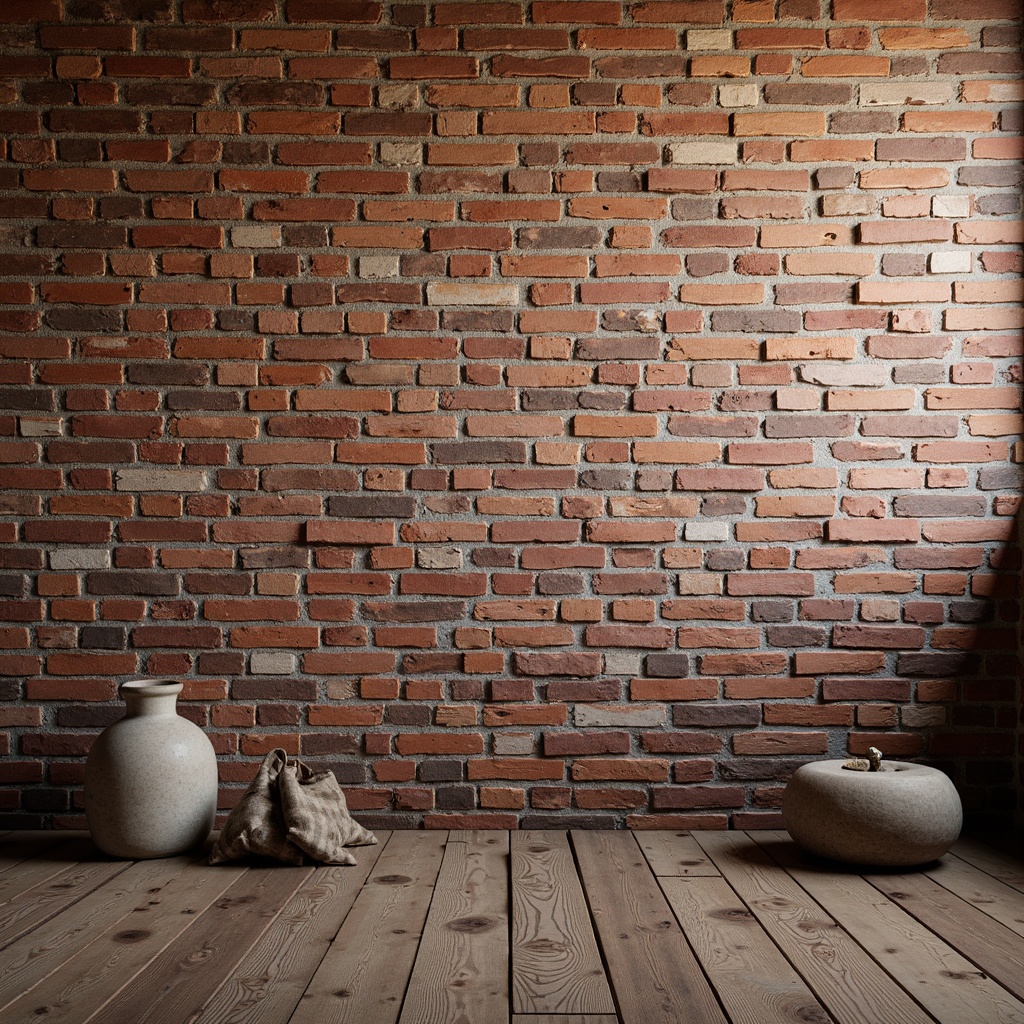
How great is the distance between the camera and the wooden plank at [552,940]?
1520 millimetres

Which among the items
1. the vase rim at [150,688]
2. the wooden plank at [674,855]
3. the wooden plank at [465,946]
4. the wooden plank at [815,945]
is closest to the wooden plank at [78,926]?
the vase rim at [150,688]

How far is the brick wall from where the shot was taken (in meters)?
2.55

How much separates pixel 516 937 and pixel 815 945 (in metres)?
0.55

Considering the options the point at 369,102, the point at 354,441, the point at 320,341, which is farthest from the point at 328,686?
the point at 369,102

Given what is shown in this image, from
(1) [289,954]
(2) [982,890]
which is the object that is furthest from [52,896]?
(2) [982,890]

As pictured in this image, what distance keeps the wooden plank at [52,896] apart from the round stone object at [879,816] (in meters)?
1.62

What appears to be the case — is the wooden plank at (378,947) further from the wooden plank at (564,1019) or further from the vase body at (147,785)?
the vase body at (147,785)

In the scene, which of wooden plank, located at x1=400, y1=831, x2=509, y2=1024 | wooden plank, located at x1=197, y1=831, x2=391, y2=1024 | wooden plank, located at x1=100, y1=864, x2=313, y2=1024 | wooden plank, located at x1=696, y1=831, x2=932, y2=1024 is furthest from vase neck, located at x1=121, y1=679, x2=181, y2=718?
wooden plank, located at x1=696, y1=831, x2=932, y2=1024

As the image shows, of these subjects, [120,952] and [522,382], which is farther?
[522,382]

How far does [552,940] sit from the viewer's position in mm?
1762

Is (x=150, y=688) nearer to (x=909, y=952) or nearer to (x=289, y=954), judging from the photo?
(x=289, y=954)

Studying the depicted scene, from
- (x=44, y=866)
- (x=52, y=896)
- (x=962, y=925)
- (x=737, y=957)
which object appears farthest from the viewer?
(x=44, y=866)

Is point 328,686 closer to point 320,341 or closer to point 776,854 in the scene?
point 320,341

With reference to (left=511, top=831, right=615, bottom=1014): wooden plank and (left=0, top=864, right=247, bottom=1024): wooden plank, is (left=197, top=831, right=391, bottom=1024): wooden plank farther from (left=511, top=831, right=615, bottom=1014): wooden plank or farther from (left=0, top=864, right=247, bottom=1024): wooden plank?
(left=511, top=831, right=615, bottom=1014): wooden plank
